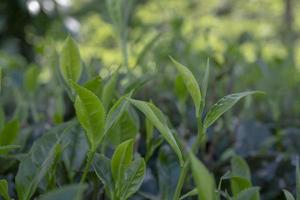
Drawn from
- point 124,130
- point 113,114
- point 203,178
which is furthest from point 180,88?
point 203,178

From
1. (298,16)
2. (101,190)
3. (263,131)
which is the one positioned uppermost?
(101,190)

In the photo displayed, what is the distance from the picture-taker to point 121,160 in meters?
0.66

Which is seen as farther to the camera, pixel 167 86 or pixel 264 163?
pixel 167 86

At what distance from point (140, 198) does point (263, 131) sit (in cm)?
48

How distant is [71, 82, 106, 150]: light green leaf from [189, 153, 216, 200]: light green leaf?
0.58 feet

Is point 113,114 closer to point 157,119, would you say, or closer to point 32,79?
point 157,119

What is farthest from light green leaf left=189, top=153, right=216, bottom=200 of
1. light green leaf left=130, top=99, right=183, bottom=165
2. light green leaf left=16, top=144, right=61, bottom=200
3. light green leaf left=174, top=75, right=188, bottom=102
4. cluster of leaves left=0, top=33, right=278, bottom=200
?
light green leaf left=174, top=75, right=188, bottom=102

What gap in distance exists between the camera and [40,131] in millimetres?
1137

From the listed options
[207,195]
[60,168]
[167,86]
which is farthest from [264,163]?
[167,86]

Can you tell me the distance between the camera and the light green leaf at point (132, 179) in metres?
0.67

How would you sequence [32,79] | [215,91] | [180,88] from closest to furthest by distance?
1. [180,88]
2. [32,79]
3. [215,91]

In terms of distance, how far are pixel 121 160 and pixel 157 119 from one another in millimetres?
85

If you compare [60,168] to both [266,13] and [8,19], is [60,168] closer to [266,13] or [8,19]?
[8,19]

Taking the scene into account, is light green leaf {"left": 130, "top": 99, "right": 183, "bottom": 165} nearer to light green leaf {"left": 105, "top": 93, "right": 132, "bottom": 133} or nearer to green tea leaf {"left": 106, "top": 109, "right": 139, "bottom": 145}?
light green leaf {"left": 105, "top": 93, "right": 132, "bottom": 133}
